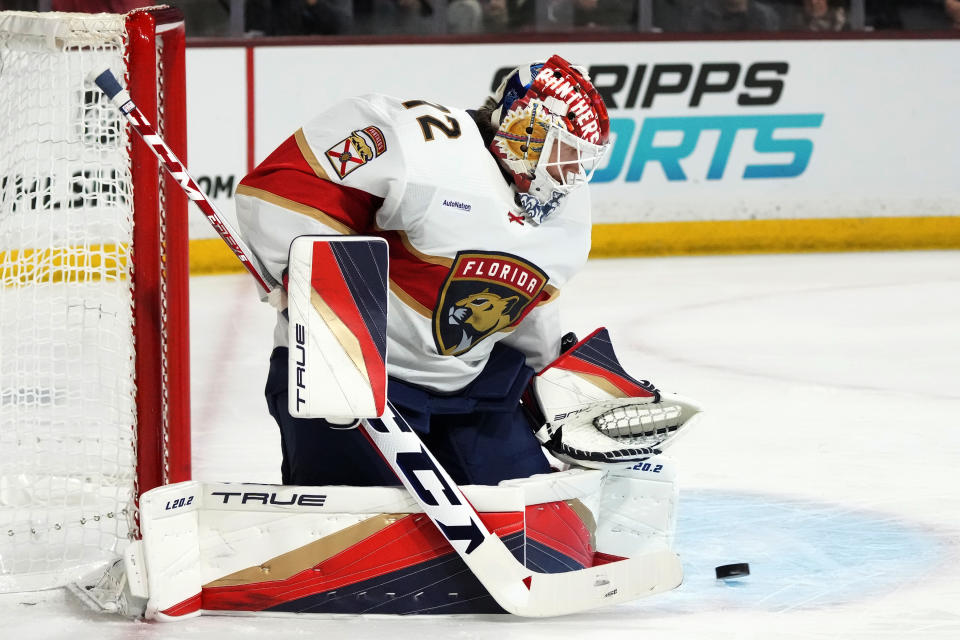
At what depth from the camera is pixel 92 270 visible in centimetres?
237

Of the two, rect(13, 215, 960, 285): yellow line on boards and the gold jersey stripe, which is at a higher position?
the gold jersey stripe

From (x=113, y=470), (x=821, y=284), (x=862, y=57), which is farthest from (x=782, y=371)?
(x=862, y=57)

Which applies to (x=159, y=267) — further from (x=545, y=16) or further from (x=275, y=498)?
(x=545, y=16)

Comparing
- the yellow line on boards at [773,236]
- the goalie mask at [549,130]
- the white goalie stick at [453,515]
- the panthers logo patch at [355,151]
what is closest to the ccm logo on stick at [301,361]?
the white goalie stick at [453,515]

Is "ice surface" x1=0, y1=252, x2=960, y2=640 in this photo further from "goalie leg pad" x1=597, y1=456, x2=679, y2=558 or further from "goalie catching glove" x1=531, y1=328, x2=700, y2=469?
"goalie catching glove" x1=531, y1=328, x2=700, y2=469

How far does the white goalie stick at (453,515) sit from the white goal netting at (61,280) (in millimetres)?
213

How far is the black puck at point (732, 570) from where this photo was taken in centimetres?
228

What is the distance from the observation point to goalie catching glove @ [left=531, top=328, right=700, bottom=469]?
232 centimetres

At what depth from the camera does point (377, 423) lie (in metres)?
2.01

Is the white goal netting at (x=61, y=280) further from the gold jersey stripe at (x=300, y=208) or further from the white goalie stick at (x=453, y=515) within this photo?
the gold jersey stripe at (x=300, y=208)

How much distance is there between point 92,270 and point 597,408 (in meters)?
0.85

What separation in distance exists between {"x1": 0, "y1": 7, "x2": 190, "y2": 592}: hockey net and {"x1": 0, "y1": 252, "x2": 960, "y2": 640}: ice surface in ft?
0.88

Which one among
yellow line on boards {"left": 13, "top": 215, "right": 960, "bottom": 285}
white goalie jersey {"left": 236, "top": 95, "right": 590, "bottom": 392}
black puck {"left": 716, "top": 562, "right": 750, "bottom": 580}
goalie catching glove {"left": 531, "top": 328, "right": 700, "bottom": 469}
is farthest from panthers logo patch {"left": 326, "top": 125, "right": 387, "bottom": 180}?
yellow line on boards {"left": 13, "top": 215, "right": 960, "bottom": 285}

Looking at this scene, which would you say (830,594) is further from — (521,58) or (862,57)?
(862,57)
